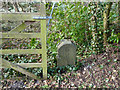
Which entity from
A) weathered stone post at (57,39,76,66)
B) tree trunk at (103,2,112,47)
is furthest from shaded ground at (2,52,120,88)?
tree trunk at (103,2,112,47)

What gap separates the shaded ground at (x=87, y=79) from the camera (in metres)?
2.95

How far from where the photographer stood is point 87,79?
3086 mm

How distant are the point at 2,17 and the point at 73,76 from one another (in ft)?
6.48

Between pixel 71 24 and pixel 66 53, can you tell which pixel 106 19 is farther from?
pixel 66 53

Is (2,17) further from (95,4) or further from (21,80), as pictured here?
(95,4)

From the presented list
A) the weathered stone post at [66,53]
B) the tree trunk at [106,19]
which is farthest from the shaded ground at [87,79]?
the tree trunk at [106,19]

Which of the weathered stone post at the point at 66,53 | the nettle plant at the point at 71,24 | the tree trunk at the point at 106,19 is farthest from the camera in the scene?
the nettle plant at the point at 71,24

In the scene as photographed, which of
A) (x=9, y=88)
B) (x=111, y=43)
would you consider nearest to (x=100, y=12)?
(x=111, y=43)

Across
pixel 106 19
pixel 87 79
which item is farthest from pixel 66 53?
pixel 106 19

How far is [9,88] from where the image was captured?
2947 mm

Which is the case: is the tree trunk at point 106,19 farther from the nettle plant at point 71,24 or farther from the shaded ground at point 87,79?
the shaded ground at point 87,79

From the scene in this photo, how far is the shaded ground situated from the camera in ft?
9.68

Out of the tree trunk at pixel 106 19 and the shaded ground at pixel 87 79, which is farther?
the tree trunk at pixel 106 19

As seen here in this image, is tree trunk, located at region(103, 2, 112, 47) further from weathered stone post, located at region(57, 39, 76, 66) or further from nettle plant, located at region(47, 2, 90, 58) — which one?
weathered stone post, located at region(57, 39, 76, 66)
